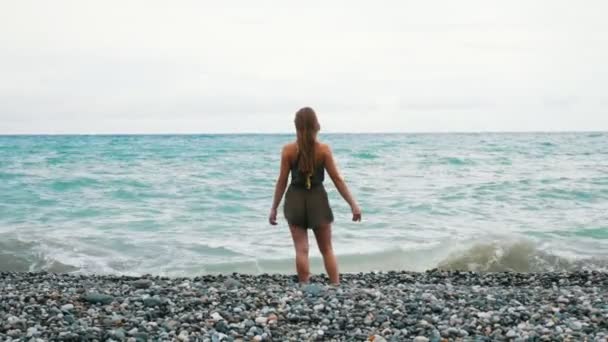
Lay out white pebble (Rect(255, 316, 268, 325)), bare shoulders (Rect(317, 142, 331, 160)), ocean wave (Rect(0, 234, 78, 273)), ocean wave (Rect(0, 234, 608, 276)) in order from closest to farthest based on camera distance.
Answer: white pebble (Rect(255, 316, 268, 325))
bare shoulders (Rect(317, 142, 331, 160))
ocean wave (Rect(0, 234, 608, 276))
ocean wave (Rect(0, 234, 78, 273))

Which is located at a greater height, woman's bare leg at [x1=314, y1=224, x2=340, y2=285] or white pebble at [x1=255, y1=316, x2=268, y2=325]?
woman's bare leg at [x1=314, y1=224, x2=340, y2=285]

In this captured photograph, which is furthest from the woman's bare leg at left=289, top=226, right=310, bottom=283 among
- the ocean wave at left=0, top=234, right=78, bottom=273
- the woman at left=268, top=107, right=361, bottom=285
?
the ocean wave at left=0, top=234, right=78, bottom=273

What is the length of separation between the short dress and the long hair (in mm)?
125

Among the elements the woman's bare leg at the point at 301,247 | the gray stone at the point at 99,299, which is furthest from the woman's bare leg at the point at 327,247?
the gray stone at the point at 99,299

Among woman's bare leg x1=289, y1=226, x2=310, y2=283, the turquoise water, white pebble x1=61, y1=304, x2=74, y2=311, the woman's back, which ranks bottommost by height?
the turquoise water

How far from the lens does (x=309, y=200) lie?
757 centimetres

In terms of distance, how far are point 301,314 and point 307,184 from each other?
1.97 meters

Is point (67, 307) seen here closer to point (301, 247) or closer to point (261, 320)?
point (261, 320)

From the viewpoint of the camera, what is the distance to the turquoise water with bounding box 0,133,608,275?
12.0m

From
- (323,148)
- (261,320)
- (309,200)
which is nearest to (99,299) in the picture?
(261,320)

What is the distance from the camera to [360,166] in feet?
111

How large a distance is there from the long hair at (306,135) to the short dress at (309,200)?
125 millimetres

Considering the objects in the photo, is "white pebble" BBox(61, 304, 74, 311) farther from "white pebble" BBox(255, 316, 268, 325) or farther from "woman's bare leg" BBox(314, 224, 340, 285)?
"woman's bare leg" BBox(314, 224, 340, 285)

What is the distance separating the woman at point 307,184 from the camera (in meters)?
7.34
